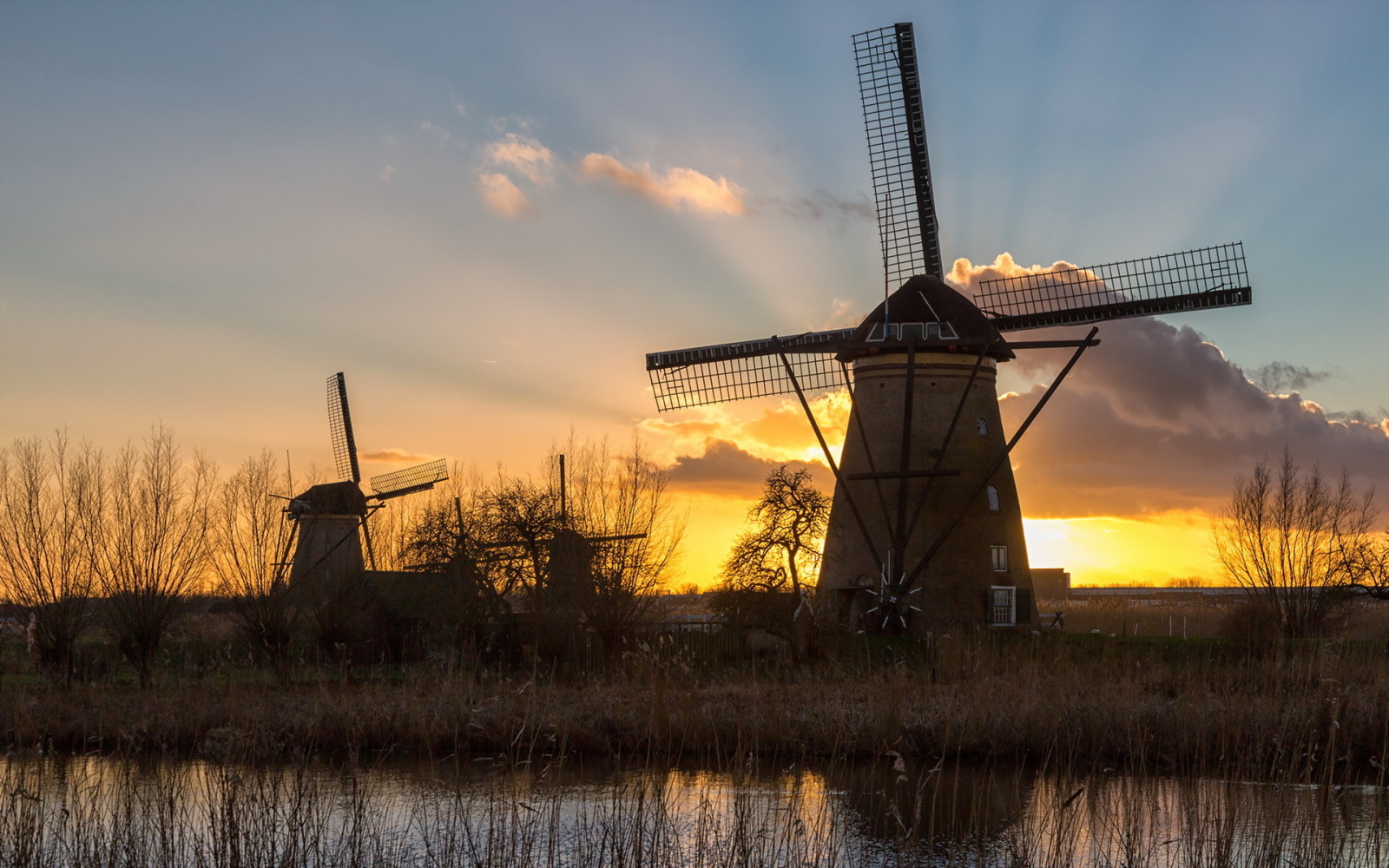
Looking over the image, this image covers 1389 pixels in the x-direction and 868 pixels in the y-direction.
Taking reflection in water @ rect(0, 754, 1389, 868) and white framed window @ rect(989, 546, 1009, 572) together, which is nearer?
reflection in water @ rect(0, 754, 1389, 868)

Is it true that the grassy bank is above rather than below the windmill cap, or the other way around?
below

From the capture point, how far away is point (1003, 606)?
24156 mm

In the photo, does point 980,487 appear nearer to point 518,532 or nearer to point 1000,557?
point 1000,557

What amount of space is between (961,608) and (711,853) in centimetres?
1557

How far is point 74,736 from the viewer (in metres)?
17.0

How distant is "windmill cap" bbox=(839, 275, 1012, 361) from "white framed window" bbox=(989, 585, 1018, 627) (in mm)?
4472

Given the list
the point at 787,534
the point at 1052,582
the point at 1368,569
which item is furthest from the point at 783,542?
the point at 1052,582

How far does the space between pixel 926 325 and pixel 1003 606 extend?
5.39 metres

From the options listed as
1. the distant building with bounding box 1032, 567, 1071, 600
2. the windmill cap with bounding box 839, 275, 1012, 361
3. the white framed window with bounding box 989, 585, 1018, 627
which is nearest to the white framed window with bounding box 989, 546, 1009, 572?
the white framed window with bounding box 989, 585, 1018, 627

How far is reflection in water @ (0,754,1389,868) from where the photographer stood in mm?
8062

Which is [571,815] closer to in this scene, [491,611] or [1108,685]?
[1108,685]

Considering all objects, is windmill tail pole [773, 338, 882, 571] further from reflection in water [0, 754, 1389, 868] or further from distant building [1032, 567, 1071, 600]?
distant building [1032, 567, 1071, 600]

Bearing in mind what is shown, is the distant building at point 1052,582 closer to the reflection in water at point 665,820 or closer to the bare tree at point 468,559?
the bare tree at point 468,559

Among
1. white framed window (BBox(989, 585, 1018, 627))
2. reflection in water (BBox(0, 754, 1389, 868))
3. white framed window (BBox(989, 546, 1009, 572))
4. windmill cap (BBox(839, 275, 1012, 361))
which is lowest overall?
reflection in water (BBox(0, 754, 1389, 868))
